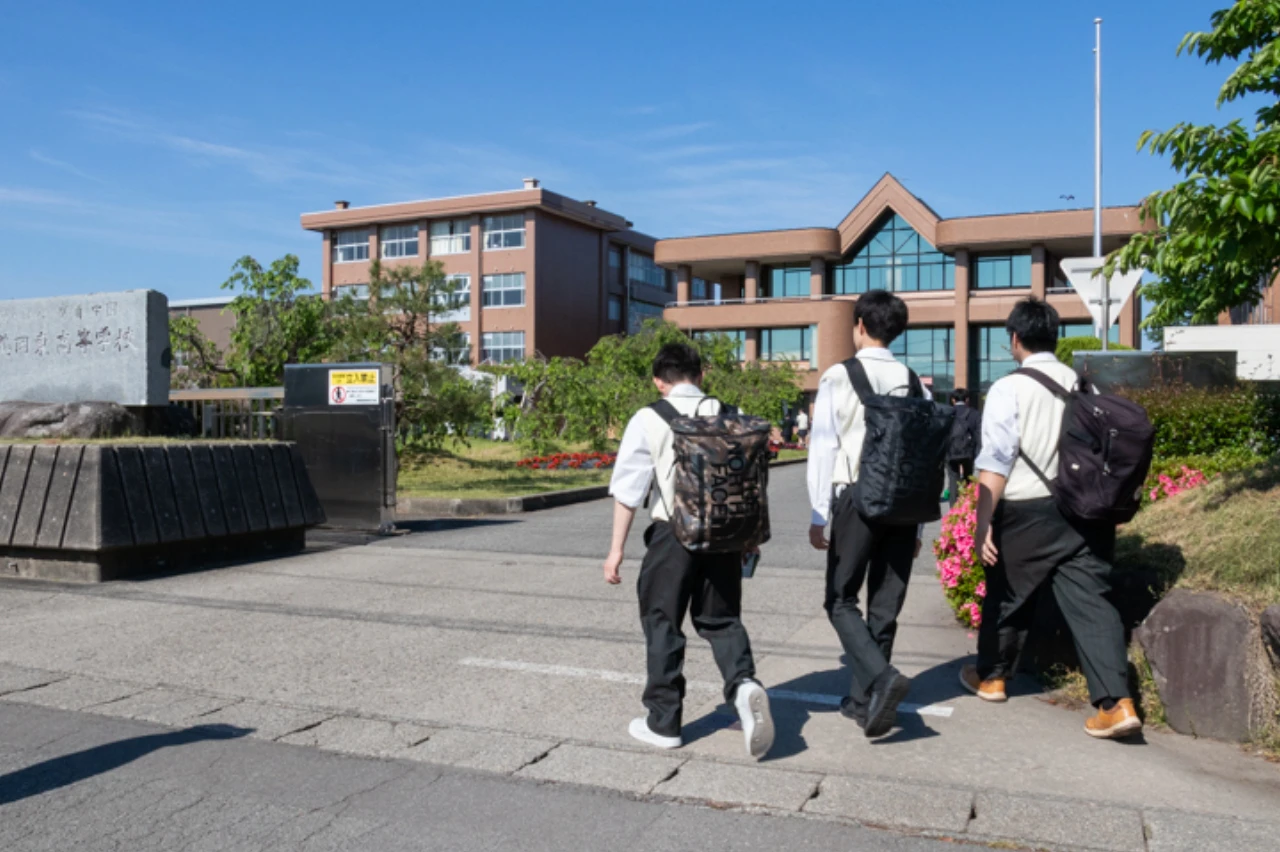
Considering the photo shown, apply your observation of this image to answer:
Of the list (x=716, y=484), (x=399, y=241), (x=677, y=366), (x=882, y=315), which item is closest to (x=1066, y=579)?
(x=882, y=315)

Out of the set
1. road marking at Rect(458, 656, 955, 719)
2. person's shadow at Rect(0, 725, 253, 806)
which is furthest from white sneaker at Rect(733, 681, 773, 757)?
person's shadow at Rect(0, 725, 253, 806)

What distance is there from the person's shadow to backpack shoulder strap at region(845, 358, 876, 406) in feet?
10.3

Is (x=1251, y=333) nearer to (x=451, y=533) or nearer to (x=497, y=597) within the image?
(x=451, y=533)

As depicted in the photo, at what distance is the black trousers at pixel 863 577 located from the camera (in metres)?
4.90

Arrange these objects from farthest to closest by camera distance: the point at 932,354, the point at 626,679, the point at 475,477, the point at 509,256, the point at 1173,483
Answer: the point at 509,256 → the point at 932,354 → the point at 475,477 → the point at 1173,483 → the point at 626,679

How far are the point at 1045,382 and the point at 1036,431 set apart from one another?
0.73 feet

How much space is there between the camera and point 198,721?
5.30 meters

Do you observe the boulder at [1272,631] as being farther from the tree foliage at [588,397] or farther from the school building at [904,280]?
the school building at [904,280]

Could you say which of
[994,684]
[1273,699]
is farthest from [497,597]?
[1273,699]

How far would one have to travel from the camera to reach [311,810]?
164 inches

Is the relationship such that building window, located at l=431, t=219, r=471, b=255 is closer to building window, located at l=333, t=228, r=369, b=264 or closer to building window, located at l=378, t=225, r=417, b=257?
building window, located at l=378, t=225, r=417, b=257

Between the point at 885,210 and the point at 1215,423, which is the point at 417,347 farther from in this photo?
the point at 885,210

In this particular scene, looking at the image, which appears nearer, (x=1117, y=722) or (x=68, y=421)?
(x=1117, y=722)

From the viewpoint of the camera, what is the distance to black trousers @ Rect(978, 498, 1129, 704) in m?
4.84
